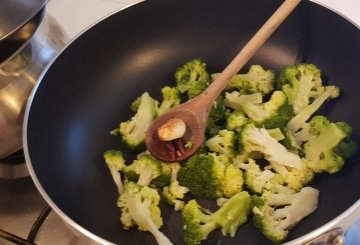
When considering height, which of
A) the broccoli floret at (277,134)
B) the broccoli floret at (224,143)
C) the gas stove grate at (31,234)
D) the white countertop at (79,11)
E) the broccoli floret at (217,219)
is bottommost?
the gas stove grate at (31,234)

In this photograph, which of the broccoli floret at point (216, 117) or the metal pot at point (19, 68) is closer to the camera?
the metal pot at point (19, 68)

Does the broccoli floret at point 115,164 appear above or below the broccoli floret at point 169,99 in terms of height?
below

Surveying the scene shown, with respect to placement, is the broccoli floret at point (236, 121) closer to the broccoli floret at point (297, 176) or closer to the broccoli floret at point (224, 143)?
the broccoli floret at point (224, 143)

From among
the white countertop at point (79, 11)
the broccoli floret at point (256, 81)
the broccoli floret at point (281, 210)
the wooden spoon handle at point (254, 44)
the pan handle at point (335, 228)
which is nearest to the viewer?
the pan handle at point (335, 228)

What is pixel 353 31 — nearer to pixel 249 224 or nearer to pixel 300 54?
pixel 300 54

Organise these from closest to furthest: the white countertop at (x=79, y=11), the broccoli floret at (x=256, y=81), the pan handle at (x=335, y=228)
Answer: the pan handle at (x=335, y=228) < the broccoli floret at (x=256, y=81) < the white countertop at (x=79, y=11)

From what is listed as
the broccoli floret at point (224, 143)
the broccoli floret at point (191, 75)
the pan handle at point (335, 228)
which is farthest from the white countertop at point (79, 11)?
the pan handle at point (335, 228)
